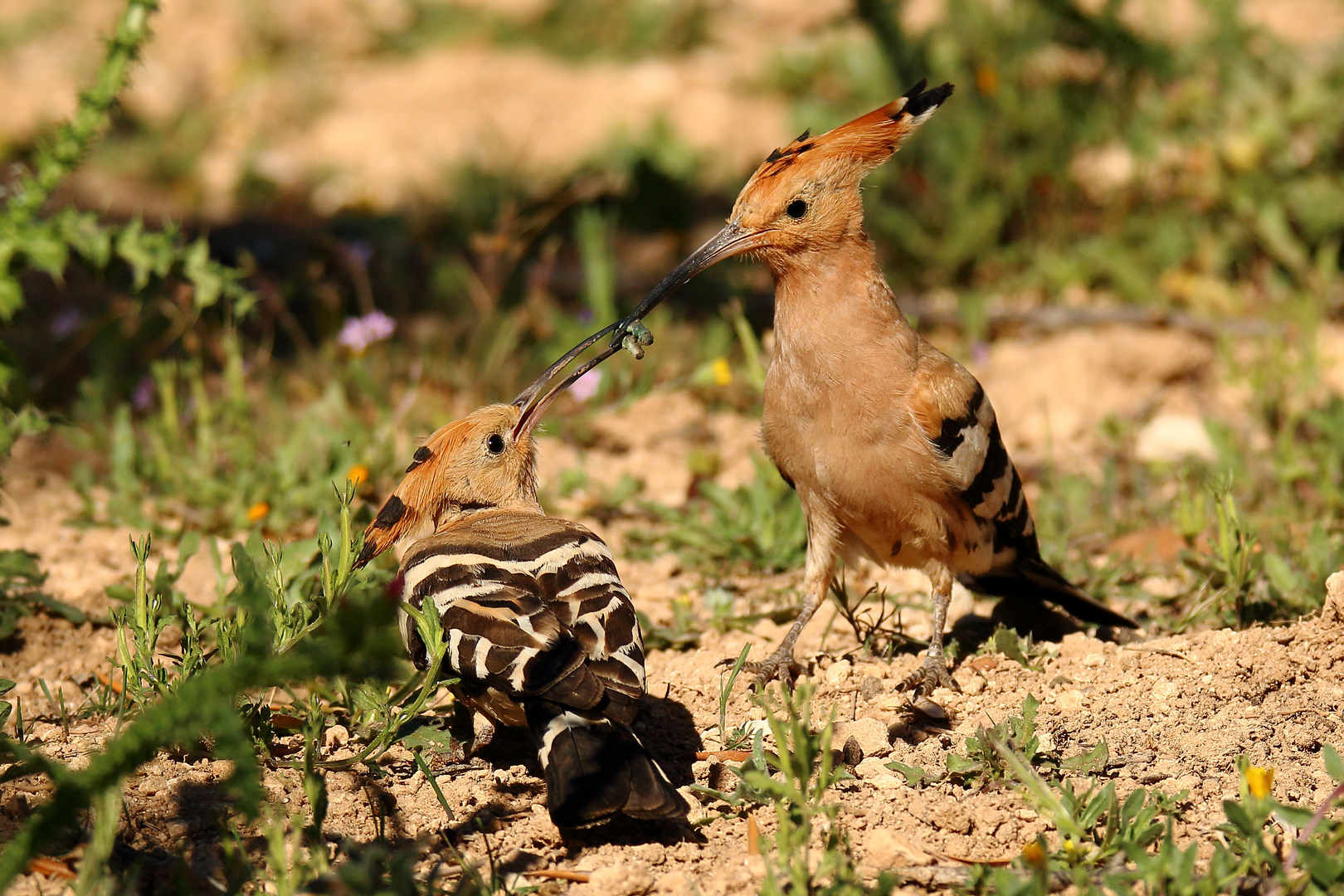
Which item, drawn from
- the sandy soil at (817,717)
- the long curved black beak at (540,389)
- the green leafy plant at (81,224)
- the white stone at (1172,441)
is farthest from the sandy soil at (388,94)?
the sandy soil at (817,717)

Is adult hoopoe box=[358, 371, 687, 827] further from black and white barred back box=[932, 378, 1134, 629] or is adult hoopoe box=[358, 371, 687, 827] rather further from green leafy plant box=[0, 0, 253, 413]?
green leafy plant box=[0, 0, 253, 413]

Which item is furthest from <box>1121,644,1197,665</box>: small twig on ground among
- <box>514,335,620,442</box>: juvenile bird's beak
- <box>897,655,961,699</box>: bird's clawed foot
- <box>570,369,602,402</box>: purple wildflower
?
<box>570,369,602,402</box>: purple wildflower

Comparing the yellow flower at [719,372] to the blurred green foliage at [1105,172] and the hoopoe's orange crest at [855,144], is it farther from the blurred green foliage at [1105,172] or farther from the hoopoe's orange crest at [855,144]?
the blurred green foliage at [1105,172]

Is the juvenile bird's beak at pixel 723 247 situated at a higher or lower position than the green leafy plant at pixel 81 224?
lower

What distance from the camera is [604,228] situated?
18.4ft

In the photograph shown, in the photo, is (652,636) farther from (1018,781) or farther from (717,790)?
(1018,781)

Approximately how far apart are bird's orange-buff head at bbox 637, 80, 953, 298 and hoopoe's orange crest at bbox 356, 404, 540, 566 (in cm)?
77

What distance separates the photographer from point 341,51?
938 cm

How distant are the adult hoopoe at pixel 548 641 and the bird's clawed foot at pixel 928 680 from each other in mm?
764

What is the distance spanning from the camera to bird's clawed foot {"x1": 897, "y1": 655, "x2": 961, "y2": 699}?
3.03m

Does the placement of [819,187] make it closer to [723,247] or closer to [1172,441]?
[723,247]

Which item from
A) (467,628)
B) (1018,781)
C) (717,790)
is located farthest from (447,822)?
(1018,781)

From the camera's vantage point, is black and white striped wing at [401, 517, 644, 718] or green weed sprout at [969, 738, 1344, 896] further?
black and white striped wing at [401, 517, 644, 718]

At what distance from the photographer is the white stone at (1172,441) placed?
188 inches
